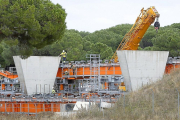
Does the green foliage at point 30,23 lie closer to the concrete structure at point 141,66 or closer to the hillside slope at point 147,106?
the hillside slope at point 147,106

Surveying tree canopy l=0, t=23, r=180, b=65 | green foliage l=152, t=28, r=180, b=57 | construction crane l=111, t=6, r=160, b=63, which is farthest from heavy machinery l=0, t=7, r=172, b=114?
green foliage l=152, t=28, r=180, b=57

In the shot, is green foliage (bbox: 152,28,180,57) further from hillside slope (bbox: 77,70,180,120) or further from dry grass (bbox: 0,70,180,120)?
dry grass (bbox: 0,70,180,120)

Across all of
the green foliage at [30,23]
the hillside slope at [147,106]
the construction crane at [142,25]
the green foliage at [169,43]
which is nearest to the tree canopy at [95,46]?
the green foliage at [169,43]

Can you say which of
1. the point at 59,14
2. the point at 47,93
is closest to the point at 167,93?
the point at 59,14

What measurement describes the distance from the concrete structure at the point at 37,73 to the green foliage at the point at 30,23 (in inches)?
400

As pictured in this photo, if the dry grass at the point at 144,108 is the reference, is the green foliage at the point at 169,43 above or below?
above

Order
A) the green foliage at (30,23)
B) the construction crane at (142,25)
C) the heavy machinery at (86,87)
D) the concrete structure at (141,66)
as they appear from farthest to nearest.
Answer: the construction crane at (142,25) → the heavy machinery at (86,87) → the concrete structure at (141,66) → the green foliage at (30,23)

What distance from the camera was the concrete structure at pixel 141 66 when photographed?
2689 centimetres

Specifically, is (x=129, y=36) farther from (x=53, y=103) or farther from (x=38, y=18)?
(x=38, y=18)

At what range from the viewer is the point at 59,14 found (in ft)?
61.7

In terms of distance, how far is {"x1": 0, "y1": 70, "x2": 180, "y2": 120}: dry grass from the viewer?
18.5m

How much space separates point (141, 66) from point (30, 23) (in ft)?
39.7

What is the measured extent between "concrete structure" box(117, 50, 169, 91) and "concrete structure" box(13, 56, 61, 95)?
278 inches

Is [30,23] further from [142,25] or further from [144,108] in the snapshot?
[142,25]
